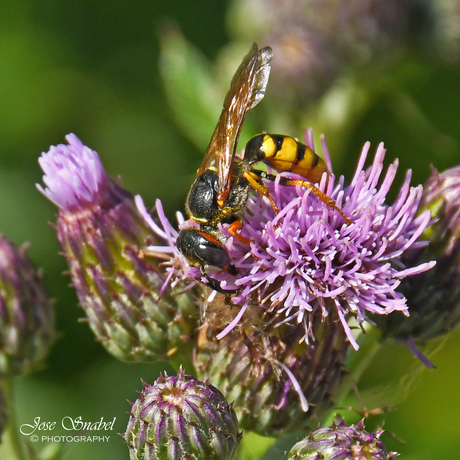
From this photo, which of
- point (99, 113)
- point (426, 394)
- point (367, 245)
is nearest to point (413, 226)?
point (367, 245)

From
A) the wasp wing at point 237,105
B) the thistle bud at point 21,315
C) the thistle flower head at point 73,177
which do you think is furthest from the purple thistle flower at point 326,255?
the thistle bud at point 21,315

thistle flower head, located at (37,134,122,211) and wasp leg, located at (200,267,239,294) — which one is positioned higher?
thistle flower head, located at (37,134,122,211)

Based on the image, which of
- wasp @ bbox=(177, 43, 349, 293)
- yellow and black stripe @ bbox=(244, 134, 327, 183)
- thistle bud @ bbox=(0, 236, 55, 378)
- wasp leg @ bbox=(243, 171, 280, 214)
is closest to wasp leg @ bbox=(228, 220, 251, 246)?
wasp @ bbox=(177, 43, 349, 293)

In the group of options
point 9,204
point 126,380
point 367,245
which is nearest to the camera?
point 367,245

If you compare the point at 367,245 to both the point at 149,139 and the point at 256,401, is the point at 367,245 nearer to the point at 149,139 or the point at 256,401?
the point at 256,401

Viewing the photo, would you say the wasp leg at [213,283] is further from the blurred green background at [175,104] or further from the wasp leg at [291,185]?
the blurred green background at [175,104]

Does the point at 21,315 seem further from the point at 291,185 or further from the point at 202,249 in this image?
the point at 291,185

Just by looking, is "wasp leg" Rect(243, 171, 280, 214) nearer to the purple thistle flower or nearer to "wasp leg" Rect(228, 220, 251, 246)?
the purple thistle flower
